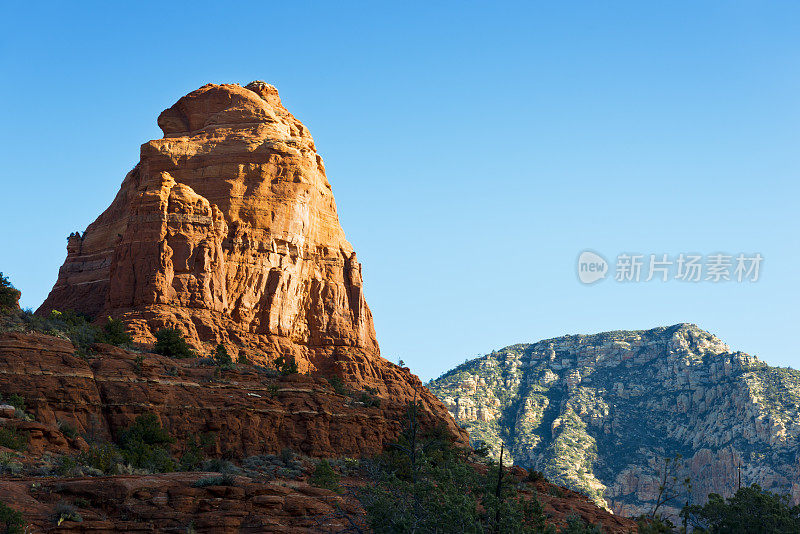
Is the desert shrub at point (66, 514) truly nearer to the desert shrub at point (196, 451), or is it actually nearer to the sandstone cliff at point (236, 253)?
the desert shrub at point (196, 451)

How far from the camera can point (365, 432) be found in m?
55.1

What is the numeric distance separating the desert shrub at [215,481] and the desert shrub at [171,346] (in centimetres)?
2664

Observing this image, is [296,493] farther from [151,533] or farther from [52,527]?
[52,527]

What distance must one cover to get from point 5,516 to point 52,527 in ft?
5.48

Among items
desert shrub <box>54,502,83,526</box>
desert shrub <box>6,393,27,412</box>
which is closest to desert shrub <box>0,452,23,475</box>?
desert shrub <box>54,502,83,526</box>

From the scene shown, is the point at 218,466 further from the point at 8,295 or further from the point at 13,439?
the point at 8,295

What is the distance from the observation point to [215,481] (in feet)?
109

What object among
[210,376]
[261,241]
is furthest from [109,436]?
[261,241]

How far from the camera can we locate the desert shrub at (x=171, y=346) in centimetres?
5953

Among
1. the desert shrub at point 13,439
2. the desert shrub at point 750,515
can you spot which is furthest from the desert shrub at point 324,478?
the desert shrub at point 750,515

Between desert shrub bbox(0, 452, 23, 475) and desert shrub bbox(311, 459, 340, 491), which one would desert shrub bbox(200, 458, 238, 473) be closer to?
desert shrub bbox(311, 459, 340, 491)

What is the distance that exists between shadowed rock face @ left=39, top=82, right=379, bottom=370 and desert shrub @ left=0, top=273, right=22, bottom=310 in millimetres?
11649

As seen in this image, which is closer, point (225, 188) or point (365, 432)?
point (365, 432)

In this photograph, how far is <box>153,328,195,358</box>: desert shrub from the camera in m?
59.5
